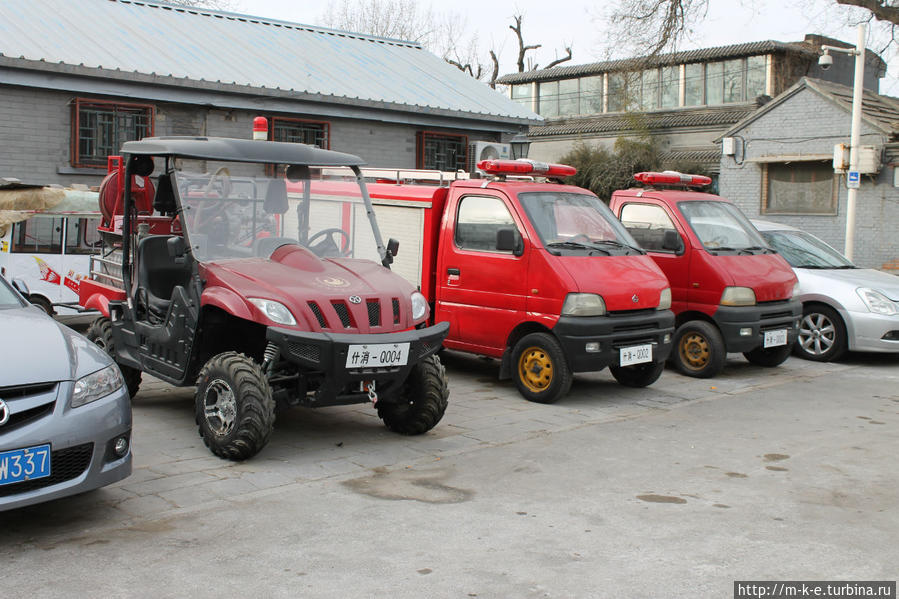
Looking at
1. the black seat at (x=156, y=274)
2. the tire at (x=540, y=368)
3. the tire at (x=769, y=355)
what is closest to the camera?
the black seat at (x=156, y=274)

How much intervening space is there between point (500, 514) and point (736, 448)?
2562 millimetres

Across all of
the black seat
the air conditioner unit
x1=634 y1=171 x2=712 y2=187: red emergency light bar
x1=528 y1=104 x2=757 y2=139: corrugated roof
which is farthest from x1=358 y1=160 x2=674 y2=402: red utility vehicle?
x1=528 y1=104 x2=757 y2=139: corrugated roof

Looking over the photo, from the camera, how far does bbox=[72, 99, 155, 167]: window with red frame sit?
13.6 m

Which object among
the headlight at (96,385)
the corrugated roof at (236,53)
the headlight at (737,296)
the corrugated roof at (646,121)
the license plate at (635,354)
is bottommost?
the license plate at (635,354)

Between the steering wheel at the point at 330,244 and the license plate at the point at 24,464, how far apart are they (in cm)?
295

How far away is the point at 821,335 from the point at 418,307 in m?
6.65

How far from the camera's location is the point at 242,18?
60.2ft

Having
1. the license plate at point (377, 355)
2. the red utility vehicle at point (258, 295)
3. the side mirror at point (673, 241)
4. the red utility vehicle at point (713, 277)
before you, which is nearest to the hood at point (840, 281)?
the red utility vehicle at point (713, 277)

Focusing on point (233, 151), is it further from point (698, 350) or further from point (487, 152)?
point (487, 152)

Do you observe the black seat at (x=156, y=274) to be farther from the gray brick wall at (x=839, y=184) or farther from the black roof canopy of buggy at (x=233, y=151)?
the gray brick wall at (x=839, y=184)

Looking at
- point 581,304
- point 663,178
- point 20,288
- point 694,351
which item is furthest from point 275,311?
point 663,178

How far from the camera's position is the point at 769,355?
10.8 metres

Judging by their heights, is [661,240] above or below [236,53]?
below

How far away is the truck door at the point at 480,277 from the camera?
8.90 metres
